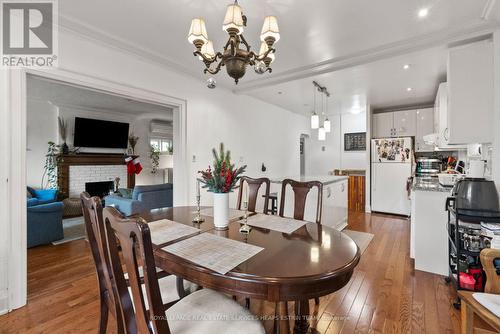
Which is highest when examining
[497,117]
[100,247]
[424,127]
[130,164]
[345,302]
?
[424,127]

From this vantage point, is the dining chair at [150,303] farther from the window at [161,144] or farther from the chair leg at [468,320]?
the window at [161,144]

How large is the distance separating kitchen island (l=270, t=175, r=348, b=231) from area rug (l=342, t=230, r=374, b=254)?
27 centimetres

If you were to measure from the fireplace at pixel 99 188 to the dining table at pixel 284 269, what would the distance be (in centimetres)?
543

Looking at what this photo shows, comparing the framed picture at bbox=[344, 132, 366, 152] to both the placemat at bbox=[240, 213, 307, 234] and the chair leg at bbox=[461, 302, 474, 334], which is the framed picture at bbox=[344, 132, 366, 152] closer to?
the placemat at bbox=[240, 213, 307, 234]

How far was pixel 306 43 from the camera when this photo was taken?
2.64 metres

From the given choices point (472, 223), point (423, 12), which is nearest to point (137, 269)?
point (472, 223)

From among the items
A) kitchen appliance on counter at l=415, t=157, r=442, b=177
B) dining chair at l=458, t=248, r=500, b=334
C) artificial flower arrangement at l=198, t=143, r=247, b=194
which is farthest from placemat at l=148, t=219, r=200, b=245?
kitchen appliance on counter at l=415, t=157, r=442, b=177

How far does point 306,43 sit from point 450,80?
1.58m

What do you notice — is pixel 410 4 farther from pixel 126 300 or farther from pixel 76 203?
pixel 76 203

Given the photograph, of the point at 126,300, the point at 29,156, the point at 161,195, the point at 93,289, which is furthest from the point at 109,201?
the point at 126,300

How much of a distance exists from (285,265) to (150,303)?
0.58 m

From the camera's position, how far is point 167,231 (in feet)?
5.20

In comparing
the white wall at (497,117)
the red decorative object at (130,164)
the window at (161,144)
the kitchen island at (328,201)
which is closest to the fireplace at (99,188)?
the red decorative object at (130,164)

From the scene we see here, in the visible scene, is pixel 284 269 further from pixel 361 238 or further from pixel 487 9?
pixel 361 238
